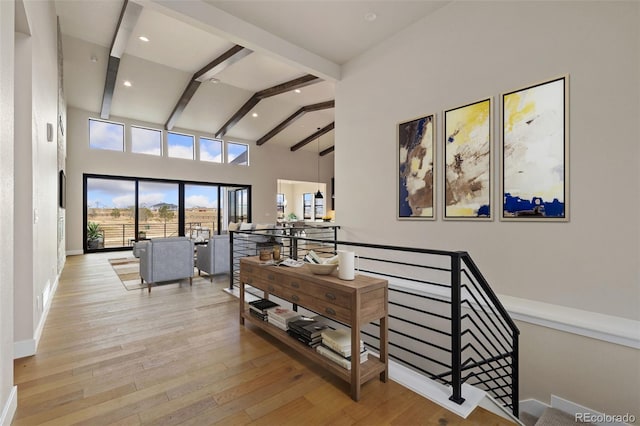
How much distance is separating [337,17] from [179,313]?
14.1 feet

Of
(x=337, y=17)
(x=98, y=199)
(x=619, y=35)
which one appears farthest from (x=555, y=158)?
(x=98, y=199)

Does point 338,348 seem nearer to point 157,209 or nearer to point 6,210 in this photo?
point 6,210

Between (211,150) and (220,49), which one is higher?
(220,49)

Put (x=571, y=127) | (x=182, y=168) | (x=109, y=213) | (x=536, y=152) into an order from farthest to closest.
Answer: (x=182, y=168), (x=109, y=213), (x=536, y=152), (x=571, y=127)

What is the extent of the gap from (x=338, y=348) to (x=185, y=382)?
1.14 metres

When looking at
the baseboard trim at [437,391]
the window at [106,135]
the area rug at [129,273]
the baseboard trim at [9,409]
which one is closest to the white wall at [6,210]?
the baseboard trim at [9,409]

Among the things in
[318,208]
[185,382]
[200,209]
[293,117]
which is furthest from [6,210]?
[318,208]

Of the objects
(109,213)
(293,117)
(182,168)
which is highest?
(293,117)

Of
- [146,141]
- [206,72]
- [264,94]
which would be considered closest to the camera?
[206,72]

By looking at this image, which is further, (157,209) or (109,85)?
(157,209)

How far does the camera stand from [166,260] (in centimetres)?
480

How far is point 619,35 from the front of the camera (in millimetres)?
2408

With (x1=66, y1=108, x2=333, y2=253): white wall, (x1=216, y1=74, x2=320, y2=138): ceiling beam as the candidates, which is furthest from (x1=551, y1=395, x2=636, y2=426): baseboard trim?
(x1=66, y1=108, x2=333, y2=253): white wall

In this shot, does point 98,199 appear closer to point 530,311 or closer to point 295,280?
point 295,280
